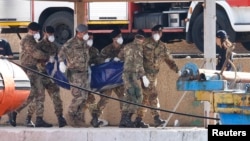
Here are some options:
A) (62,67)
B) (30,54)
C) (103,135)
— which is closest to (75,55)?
(62,67)

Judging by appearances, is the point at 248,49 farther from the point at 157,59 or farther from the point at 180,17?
the point at 157,59

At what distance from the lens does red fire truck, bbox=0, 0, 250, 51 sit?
21.3 meters

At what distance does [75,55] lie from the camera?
1655 cm

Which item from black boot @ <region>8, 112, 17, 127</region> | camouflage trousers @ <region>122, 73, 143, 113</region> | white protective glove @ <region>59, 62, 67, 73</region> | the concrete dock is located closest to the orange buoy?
the concrete dock

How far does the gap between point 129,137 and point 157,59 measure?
1.99m

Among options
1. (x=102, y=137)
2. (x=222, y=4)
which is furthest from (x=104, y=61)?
(x=222, y=4)

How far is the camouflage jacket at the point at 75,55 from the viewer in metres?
16.6

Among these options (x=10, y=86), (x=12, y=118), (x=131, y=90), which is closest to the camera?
(x=10, y=86)

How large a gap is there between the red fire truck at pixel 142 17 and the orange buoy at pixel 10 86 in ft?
25.5

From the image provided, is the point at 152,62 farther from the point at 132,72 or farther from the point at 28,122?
the point at 28,122

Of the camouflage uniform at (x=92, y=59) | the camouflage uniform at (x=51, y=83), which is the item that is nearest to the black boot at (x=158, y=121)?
the camouflage uniform at (x=92, y=59)

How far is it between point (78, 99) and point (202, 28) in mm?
5563

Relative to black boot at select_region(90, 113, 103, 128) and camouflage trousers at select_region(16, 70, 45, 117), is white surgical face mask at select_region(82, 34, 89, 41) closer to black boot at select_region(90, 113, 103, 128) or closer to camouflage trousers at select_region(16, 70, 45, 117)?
camouflage trousers at select_region(16, 70, 45, 117)

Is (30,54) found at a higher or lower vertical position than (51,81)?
higher
